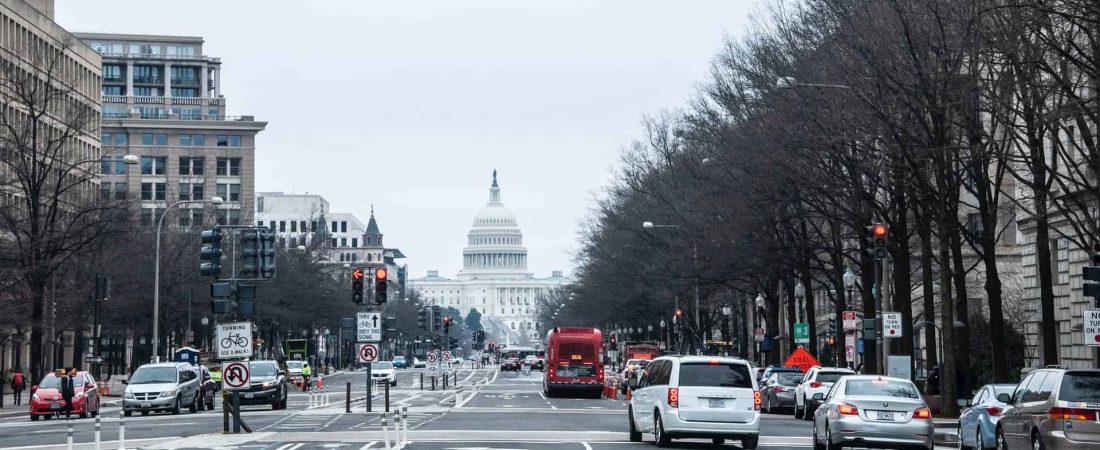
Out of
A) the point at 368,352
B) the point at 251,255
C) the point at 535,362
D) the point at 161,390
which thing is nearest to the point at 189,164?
the point at 535,362

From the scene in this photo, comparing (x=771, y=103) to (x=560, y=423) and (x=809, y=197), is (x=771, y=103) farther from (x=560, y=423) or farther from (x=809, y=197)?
(x=560, y=423)

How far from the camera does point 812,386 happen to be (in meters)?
47.4

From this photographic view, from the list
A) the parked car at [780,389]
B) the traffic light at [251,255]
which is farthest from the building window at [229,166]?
the traffic light at [251,255]

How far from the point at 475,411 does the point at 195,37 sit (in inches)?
5356

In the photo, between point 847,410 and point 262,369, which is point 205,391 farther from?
point 847,410

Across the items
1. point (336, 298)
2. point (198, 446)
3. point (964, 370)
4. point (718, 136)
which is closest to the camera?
point (198, 446)

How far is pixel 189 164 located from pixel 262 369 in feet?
362

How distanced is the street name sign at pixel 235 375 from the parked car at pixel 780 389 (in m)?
23.0


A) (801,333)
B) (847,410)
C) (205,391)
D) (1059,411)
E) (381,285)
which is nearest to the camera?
(1059,411)

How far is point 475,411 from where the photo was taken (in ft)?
166

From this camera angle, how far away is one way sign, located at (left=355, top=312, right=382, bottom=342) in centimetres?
4888

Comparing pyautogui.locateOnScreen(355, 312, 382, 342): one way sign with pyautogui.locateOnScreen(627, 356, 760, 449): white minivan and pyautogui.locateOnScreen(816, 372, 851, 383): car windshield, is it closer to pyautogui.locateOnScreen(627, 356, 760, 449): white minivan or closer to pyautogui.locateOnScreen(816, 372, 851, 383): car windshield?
pyautogui.locateOnScreen(816, 372, 851, 383): car windshield

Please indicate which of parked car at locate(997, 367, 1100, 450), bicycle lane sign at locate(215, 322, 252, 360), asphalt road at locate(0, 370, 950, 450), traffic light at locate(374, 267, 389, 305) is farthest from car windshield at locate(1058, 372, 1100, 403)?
traffic light at locate(374, 267, 389, 305)

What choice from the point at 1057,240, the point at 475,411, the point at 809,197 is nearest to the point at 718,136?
the point at 809,197
